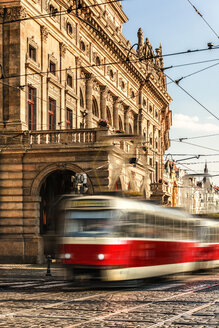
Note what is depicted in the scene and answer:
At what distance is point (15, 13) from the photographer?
1332 inches

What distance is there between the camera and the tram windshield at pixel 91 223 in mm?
17500

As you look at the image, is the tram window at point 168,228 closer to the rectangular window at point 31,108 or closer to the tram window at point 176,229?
the tram window at point 176,229

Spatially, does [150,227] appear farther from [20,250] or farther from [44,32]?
[44,32]

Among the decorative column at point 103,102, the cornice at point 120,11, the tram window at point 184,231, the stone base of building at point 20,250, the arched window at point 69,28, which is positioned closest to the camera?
the tram window at point 184,231

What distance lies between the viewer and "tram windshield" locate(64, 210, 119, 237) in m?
17.5

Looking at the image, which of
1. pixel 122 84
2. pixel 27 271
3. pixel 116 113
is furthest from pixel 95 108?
pixel 27 271

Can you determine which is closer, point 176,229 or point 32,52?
point 176,229

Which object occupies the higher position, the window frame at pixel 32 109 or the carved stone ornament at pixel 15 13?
the carved stone ornament at pixel 15 13

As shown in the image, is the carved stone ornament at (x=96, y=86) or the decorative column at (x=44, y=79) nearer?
the decorative column at (x=44, y=79)

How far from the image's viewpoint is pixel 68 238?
1791 centimetres

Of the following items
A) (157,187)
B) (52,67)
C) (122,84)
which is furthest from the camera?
(157,187)

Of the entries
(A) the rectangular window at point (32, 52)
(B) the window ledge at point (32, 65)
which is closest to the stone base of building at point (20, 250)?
(B) the window ledge at point (32, 65)

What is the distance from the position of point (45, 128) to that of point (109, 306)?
24.0 meters

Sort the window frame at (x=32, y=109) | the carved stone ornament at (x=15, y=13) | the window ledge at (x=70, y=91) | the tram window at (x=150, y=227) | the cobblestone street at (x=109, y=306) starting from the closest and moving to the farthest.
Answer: the cobblestone street at (x=109, y=306), the tram window at (x=150, y=227), the carved stone ornament at (x=15, y=13), the window frame at (x=32, y=109), the window ledge at (x=70, y=91)
